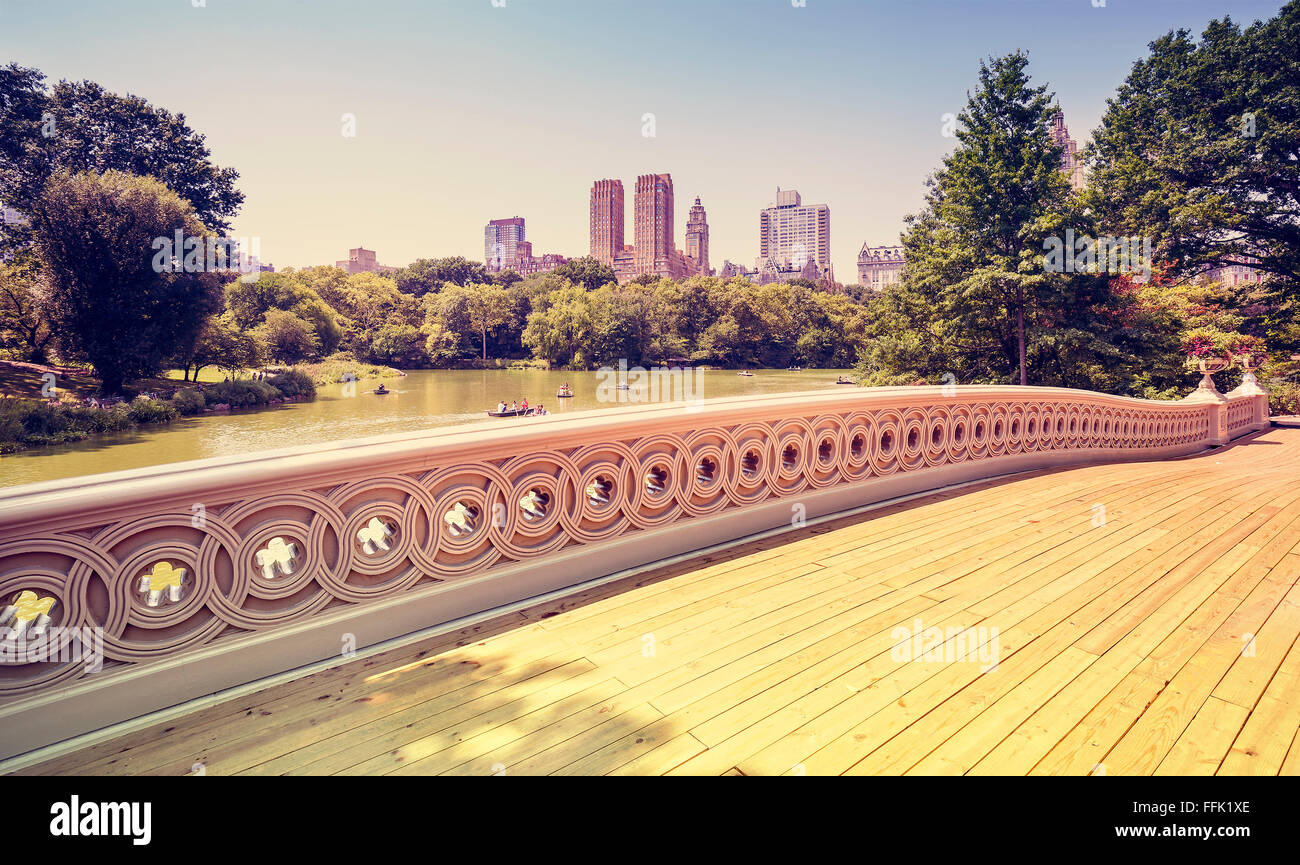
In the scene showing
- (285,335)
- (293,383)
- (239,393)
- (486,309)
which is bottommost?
(239,393)

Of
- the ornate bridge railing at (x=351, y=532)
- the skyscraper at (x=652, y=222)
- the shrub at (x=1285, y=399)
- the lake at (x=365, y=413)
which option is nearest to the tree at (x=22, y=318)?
the lake at (x=365, y=413)

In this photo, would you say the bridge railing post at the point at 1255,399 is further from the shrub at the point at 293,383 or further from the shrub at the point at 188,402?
the shrub at the point at 293,383

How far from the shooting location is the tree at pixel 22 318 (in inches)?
1187

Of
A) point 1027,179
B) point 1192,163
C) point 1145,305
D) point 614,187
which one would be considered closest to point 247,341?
point 1027,179

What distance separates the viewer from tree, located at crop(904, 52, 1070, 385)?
21828 mm

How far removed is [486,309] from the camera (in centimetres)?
8056

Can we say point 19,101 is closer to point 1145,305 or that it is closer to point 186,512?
point 186,512

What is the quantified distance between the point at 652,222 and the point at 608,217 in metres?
20.0

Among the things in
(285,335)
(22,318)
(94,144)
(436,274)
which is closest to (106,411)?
(22,318)

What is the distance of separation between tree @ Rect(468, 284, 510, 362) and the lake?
21.3 ft

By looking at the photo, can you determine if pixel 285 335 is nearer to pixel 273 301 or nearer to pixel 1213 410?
pixel 273 301

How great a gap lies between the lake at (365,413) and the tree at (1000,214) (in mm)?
9934

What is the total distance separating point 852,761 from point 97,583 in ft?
9.31

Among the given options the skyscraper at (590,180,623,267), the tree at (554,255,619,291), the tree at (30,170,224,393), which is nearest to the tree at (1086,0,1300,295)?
the tree at (30,170,224,393)
